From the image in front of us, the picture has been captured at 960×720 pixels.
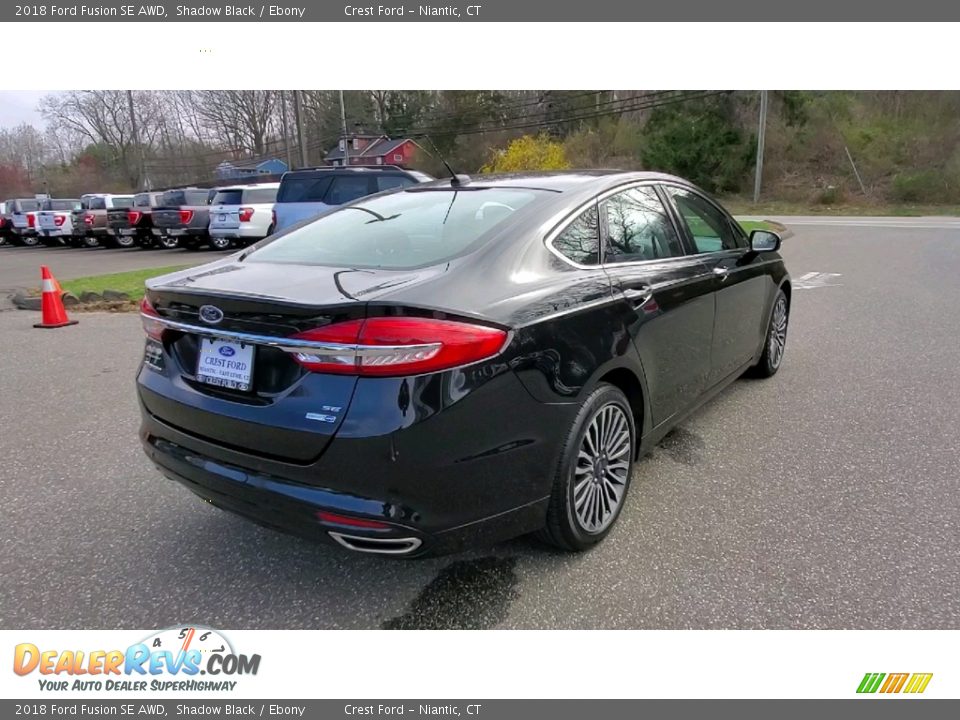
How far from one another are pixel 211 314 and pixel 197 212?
16517 millimetres

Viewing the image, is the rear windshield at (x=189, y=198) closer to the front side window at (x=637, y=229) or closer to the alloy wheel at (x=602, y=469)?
the front side window at (x=637, y=229)

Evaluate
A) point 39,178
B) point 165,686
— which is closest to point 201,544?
point 165,686

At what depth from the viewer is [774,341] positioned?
515 cm

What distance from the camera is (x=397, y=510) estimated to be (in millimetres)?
2092

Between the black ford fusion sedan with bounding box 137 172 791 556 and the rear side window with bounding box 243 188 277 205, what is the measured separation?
47.3 feet

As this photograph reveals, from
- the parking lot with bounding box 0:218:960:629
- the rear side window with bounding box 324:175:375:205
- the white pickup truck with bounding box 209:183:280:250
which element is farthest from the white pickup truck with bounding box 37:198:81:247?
the parking lot with bounding box 0:218:960:629

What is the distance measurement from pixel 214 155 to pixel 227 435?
62.6 metres

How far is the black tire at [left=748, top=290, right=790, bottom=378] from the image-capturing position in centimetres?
497

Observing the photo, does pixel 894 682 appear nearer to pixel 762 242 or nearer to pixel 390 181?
pixel 762 242

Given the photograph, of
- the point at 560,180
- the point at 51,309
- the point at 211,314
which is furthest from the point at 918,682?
the point at 51,309

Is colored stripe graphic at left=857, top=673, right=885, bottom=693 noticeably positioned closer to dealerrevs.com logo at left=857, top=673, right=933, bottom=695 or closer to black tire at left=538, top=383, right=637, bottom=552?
dealerrevs.com logo at left=857, top=673, right=933, bottom=695

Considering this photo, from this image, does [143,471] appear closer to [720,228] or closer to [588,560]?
Answer: [588,560]

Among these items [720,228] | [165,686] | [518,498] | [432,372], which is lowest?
[165,686]

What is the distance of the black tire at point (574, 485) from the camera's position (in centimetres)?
255
